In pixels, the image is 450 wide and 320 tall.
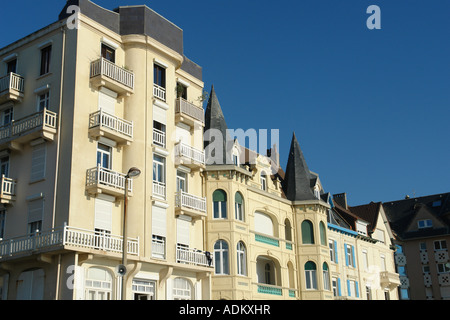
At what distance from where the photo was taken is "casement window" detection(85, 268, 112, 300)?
25.9 metres

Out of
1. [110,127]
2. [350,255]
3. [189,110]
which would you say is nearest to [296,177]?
[350,255]

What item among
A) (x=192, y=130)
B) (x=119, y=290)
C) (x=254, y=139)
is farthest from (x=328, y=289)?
(x=119, y=290)

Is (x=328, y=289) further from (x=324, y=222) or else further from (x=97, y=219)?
(x=97, y=219)

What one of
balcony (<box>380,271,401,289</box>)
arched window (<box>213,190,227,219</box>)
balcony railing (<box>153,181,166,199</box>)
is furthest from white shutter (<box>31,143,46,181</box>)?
balcony (<box>380,271,401,289</box>)

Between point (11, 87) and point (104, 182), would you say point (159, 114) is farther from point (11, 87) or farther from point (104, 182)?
point (11, 87)

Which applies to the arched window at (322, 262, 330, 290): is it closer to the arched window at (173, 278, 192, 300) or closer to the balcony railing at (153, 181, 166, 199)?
the arched window at (173, 278, 192, 300)

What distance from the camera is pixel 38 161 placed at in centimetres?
2838

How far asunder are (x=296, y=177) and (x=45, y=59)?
21.9m

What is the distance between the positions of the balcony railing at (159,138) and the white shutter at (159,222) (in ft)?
12.1

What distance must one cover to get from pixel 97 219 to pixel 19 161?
557cm

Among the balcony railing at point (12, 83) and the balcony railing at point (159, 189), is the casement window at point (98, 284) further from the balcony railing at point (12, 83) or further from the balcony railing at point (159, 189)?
the balcony railing at point (12, 83)

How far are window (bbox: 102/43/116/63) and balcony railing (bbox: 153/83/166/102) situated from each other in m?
2.78

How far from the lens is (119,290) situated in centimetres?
2702
